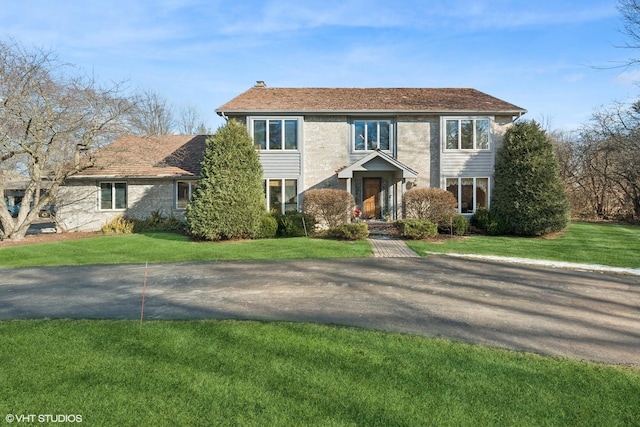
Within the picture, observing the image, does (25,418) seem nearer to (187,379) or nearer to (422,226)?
(187,379)

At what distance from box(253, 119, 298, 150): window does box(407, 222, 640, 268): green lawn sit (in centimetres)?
850

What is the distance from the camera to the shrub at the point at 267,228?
1617 cm

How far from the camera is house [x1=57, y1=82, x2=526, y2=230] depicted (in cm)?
1909

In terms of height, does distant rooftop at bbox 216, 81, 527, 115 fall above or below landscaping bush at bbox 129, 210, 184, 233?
above

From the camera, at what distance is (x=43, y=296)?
7.34 metres

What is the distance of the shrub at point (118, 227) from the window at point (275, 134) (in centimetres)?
789

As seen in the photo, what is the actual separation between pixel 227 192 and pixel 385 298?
1022 cm

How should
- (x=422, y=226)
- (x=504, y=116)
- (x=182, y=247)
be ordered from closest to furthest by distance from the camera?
1. (x=182, y=247)
2. (x=422, y=226)
3. (x=504, y=116)

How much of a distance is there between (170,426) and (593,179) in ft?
105

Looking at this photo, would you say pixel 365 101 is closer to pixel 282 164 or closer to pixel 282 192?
pixel 282 164

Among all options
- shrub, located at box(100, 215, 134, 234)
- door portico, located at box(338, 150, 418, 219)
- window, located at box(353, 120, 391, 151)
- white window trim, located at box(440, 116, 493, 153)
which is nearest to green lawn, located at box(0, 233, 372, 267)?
shrub, located at box(100, 215, 134, 234)

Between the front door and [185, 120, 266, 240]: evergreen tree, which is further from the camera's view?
the front door

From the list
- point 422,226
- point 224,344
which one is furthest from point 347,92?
point 224,344

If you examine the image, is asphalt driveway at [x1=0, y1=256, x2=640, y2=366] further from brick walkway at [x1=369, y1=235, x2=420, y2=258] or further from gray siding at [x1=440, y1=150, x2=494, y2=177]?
gray siding at [x1=440, y1=150, x2=494, y2=177]
